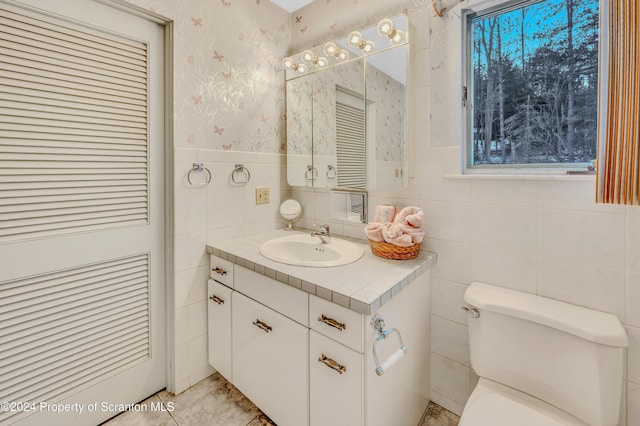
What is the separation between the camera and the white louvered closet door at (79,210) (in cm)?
114

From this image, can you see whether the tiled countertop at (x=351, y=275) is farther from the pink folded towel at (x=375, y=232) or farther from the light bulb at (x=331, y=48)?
the light bulb at (x=331, y=48)

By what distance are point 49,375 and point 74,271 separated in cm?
44

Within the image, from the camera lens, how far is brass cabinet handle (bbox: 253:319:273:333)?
4.26 feet

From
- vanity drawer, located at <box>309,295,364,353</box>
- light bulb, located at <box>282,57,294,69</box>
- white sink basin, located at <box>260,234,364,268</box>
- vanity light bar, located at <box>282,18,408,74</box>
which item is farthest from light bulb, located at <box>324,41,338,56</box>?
vanity drawer, located at <box>309,295,364,353</box>

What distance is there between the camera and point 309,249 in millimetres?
1670

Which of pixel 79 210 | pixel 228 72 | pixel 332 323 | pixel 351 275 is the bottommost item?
pixel 332 323

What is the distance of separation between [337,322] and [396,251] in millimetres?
449

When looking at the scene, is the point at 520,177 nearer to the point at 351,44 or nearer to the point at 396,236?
the point at 396,236

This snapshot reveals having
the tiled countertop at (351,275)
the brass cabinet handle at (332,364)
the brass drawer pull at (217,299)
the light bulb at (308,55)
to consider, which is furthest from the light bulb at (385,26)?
the brass drawer pull at (217,299)

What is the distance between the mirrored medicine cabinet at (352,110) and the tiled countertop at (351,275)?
44 cm

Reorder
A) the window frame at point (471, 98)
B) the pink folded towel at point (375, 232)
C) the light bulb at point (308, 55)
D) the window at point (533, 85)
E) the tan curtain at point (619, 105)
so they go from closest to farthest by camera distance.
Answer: the tan curtain at point (619, 105)
the window at point (533, 85)
the window frame at point (471, 98)
the pink folded towel at point (375, 232)
the light bulb at point (308, 55)

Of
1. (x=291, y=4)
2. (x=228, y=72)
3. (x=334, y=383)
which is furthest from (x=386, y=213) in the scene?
(x=291, y=4)

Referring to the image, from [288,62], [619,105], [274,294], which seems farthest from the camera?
[288,62]

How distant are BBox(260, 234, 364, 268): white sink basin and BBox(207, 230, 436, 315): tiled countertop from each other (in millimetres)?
71
